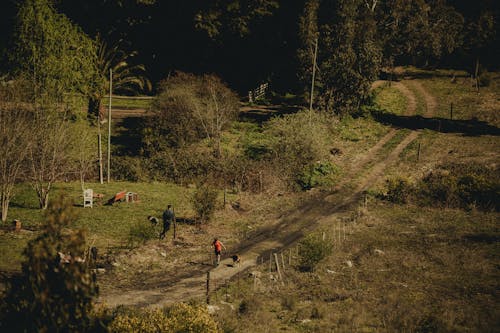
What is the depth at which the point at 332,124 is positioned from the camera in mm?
44000

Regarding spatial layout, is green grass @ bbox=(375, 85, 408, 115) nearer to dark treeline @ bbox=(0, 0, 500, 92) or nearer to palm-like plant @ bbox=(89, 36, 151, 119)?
dark treeline @ bbox=(0, 0, 500, 92)

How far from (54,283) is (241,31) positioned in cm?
5392

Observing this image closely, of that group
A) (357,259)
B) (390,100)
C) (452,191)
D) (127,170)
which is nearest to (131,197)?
(127,170)

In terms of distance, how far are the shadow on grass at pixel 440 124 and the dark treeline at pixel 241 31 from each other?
8.47 m

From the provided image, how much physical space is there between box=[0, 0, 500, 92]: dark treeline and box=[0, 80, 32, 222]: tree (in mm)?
31423

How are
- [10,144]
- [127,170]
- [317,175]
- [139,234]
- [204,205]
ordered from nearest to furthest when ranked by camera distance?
[139,234]
[10,144]
[204,205]
[127,170]
[317,175]

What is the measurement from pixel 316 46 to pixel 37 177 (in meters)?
27.2

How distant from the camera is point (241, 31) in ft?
191

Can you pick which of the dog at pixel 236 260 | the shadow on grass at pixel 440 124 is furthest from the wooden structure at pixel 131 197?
the shadow on grass at pixel 440 124

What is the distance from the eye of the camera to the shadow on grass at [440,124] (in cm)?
4466

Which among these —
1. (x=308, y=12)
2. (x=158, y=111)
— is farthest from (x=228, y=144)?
(x=308, y=12)

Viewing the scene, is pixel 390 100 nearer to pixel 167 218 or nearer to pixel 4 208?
pixel 167 218

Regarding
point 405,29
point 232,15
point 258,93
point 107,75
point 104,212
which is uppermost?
point 232,15

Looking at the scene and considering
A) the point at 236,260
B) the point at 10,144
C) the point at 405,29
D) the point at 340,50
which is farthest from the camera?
the point at 405,29
